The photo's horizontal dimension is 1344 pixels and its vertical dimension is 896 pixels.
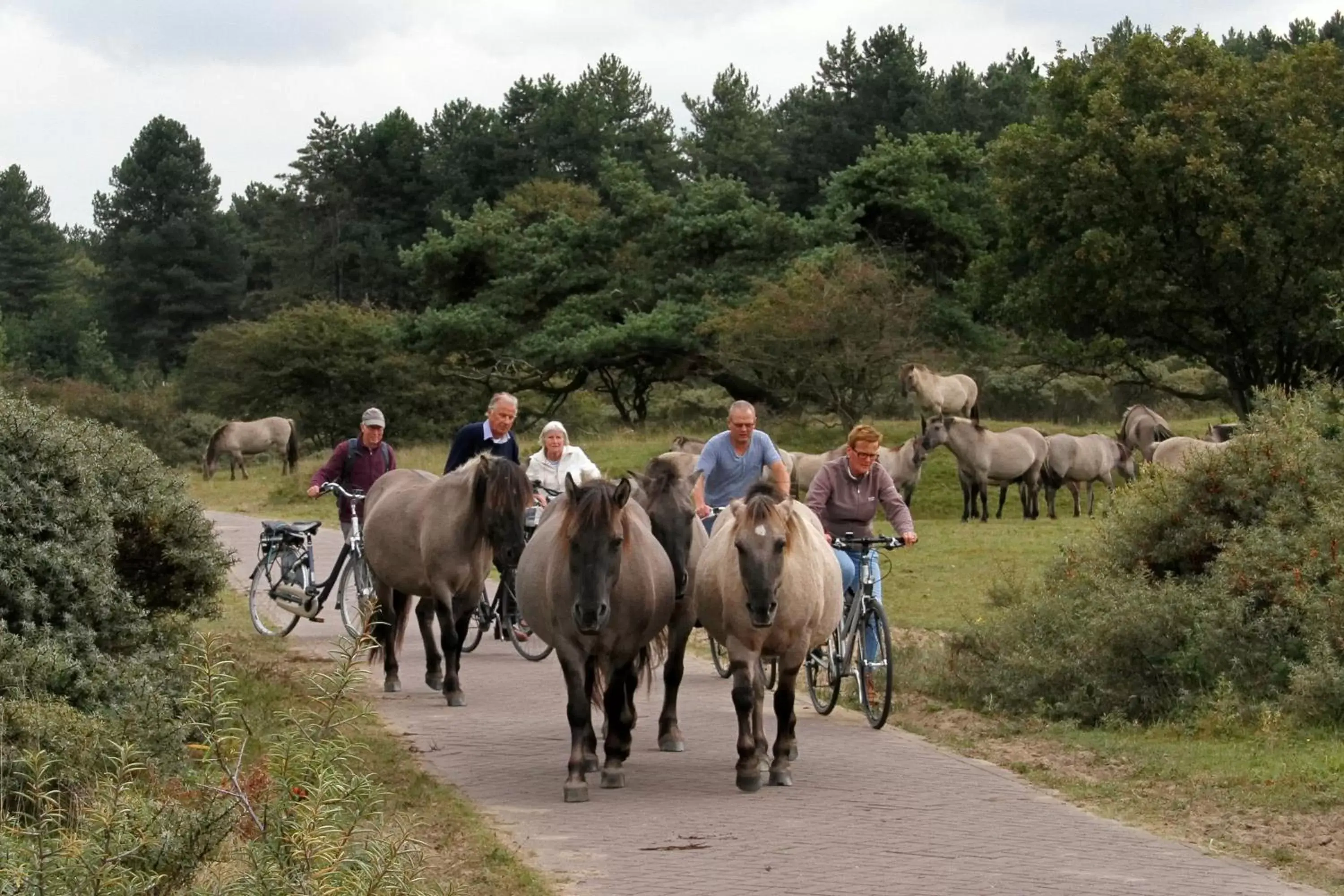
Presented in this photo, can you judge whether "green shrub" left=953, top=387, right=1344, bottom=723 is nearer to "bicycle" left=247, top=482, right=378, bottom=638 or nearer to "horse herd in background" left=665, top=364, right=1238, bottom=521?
"bicycle" left=247, top=482, right=378, bottom=638

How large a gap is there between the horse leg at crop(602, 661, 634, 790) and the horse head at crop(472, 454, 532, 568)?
2.51 metres

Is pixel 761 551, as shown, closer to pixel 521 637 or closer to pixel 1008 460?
pixel 521 637

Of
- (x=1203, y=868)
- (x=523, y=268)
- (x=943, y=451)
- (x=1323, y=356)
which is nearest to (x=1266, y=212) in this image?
(x=1323, y=356)

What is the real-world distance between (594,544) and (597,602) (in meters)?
0.31

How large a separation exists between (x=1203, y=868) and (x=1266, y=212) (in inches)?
1228

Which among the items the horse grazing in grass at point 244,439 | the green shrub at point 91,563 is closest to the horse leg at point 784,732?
the green shrub at point 91,563

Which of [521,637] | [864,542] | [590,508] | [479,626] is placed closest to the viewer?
[590,508]

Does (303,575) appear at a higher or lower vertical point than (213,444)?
lower

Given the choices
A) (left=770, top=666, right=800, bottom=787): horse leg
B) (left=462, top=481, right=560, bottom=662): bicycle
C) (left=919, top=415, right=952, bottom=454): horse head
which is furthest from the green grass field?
(left=919, top=415, right=952, bottom=454): horse head

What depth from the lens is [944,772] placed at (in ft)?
32.1

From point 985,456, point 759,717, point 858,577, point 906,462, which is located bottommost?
point 759,717

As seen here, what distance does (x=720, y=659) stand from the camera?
547 inches

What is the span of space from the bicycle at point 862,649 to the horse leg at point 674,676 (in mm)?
1121

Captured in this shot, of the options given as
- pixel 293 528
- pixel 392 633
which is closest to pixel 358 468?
pixel 293 528
